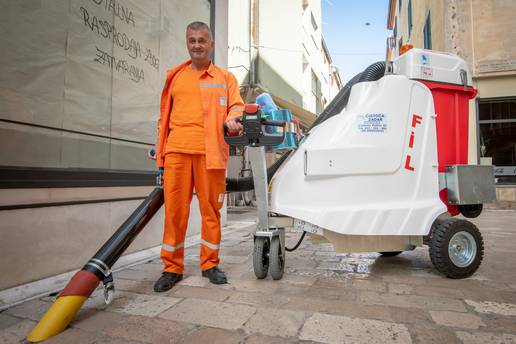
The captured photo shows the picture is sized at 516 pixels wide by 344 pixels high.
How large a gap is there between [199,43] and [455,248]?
89.9 inches

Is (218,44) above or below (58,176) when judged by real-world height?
above

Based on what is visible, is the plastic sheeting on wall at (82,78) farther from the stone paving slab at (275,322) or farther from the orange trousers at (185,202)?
the stone paving slab at (275,322)

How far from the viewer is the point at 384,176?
2240 mm

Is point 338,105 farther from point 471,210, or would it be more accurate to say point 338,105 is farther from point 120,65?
point 120,65

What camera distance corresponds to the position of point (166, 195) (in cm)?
225

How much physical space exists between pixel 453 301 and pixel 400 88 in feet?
4.49

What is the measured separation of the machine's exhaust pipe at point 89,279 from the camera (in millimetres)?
1525

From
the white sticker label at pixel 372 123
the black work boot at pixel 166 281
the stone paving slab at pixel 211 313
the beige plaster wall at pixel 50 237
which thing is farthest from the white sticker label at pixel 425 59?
the beige plaster wall at pixel 50 237

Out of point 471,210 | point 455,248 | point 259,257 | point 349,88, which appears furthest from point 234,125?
point 471,210

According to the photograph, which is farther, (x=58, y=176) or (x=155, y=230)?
(x=155, y=230)

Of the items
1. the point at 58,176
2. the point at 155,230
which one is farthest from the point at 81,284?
the point at 155,230

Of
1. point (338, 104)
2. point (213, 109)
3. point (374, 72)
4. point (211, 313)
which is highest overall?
point (374, 72)

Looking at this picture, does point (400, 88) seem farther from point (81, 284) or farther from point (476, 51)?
point (476, 51)

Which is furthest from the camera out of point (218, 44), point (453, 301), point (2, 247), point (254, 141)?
point (218, 44)
